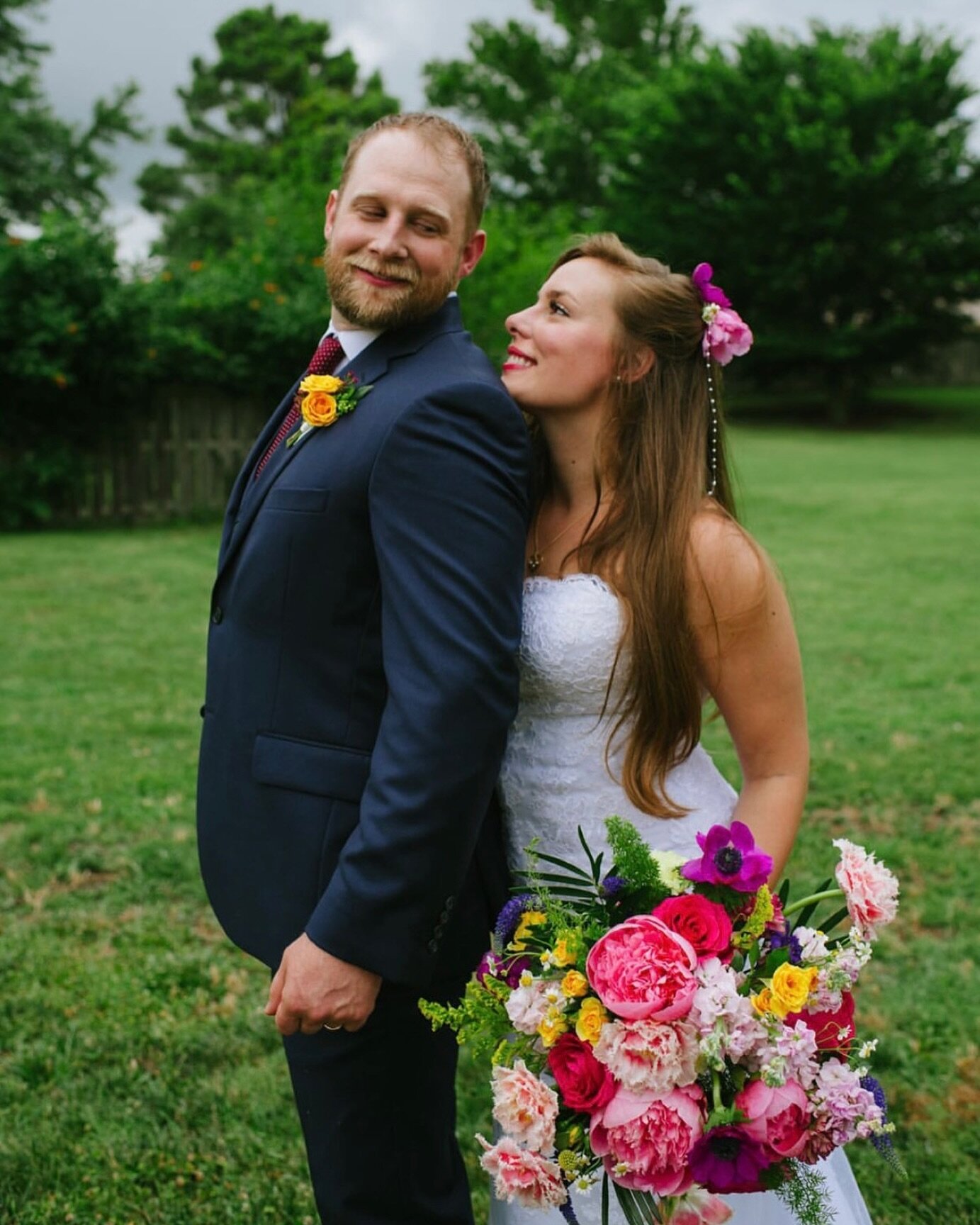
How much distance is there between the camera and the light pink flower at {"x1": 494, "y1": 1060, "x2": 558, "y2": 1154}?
1.76m

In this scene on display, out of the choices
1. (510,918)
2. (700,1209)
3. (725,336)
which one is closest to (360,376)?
(725,336)

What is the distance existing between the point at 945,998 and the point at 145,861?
3208 mm

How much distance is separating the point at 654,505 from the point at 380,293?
71 cm

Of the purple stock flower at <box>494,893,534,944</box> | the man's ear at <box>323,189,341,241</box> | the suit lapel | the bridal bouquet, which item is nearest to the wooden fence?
the man's ear at <box>323,189,341,241</box>

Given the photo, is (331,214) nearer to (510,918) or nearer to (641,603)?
(641,603)

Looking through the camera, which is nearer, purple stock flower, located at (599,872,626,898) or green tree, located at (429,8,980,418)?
purple stock flower, located at (599,872,626,898)

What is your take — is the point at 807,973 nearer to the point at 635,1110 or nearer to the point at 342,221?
the point at 635,1110

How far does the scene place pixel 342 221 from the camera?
2.40 m

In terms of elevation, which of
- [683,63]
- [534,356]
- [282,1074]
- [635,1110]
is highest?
[683,63]

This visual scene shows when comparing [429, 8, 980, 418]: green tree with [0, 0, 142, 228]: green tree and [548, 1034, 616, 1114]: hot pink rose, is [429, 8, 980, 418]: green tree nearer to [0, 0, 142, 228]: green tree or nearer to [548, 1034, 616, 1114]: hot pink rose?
[0, 0, 142, 228]: green tree

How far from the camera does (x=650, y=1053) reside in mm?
1696

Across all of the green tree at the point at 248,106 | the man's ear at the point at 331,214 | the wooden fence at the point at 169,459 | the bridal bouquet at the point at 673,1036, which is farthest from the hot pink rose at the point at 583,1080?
the green tree at the point at 248,106

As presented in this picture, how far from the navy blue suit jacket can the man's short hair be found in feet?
0.91

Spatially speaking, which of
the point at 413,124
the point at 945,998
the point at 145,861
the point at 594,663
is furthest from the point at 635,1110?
the point at 145,861
